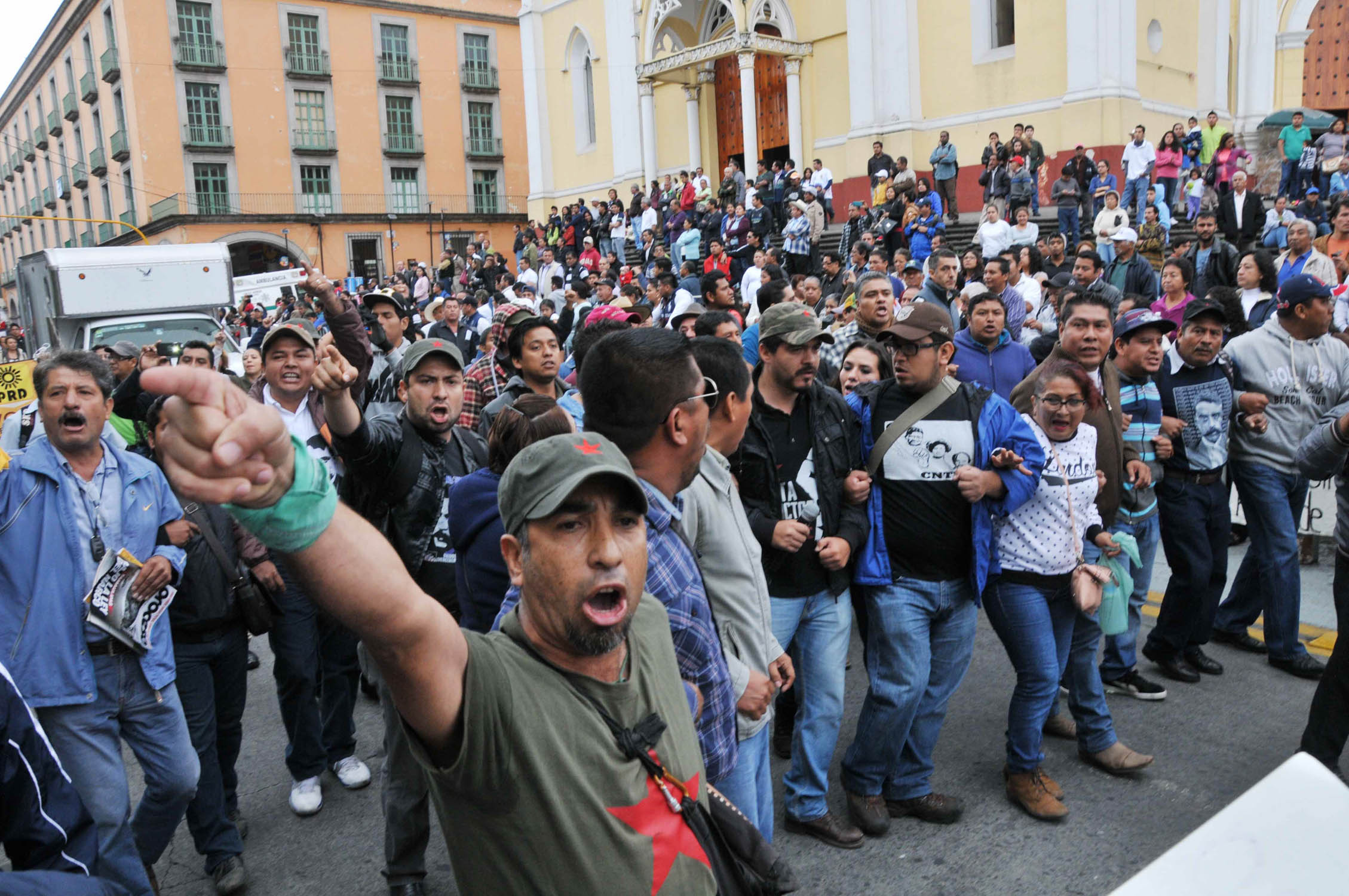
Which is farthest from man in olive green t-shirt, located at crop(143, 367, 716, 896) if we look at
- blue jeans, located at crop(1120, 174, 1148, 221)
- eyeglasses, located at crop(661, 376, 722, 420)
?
blue jeans, located at crop(1120, 174, 1148, 221)

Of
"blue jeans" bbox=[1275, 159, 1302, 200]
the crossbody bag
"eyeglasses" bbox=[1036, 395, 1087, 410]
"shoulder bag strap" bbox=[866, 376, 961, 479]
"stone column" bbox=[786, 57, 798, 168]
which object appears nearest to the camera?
"shoulder bag strap" bbox=[866, 376, 961, 479]

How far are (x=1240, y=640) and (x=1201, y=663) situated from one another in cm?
52

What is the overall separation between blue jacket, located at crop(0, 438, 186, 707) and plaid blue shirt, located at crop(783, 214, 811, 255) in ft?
49.1

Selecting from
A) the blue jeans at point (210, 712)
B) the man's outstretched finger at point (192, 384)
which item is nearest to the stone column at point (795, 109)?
the blue jeans at point (210, 712)

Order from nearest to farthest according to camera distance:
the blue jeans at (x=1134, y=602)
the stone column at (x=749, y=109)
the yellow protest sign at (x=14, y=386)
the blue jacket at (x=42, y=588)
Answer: the blue jacket at (x=42, y=588)
the blue jeans at (x=1134, y=602)
the yellow protest sign at (x=14, y=386)
the stone column at (x=749, y=109)

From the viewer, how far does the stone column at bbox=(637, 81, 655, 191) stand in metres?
28.5

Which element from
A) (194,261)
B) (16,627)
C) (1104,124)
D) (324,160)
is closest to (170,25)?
(324,160)

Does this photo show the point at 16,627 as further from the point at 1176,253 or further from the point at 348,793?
the point at 1176,253

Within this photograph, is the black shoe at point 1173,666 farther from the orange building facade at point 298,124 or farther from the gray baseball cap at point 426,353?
the orange building facade at point 298,124

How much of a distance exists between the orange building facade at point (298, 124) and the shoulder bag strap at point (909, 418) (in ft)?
131

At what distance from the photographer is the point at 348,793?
4.69 meters

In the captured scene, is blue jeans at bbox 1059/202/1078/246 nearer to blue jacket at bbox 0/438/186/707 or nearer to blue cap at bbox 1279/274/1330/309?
blue cap at bbox 1279/274/1330/309

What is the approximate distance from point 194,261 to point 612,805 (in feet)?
55.0

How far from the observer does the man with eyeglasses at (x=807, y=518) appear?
3891 mm
